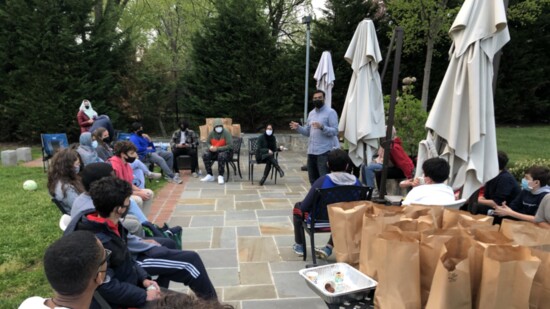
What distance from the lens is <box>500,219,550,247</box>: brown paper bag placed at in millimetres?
2016

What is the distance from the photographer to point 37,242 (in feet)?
13.1

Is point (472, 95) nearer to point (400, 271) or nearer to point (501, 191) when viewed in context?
point (501, 191)

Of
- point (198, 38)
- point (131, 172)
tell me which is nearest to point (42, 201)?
point (131, 172)

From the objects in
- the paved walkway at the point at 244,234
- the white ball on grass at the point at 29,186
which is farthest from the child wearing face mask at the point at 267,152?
the white ball on grass at the point at 29,186

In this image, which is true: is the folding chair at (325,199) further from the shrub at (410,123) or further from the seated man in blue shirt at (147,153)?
the seated man in blue shirt at (147,153)

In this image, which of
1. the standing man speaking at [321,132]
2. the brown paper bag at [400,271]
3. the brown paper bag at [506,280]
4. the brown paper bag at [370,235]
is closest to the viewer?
the brown paper bag at [506,280]

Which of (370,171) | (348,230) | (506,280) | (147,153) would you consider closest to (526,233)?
(506,280)

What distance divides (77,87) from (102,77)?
2.88ft

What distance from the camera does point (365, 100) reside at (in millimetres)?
4957

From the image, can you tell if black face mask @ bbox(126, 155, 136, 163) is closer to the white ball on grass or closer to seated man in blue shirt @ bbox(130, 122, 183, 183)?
seated man in blue shirt @ bbox(130, 122, 183, 183)

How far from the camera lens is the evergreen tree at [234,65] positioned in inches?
479

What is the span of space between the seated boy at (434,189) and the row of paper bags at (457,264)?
59cm

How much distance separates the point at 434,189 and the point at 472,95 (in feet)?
2.55

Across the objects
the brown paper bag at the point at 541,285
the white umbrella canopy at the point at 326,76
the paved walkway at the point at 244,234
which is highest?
the white umbrella canopy at the point at 326,76
